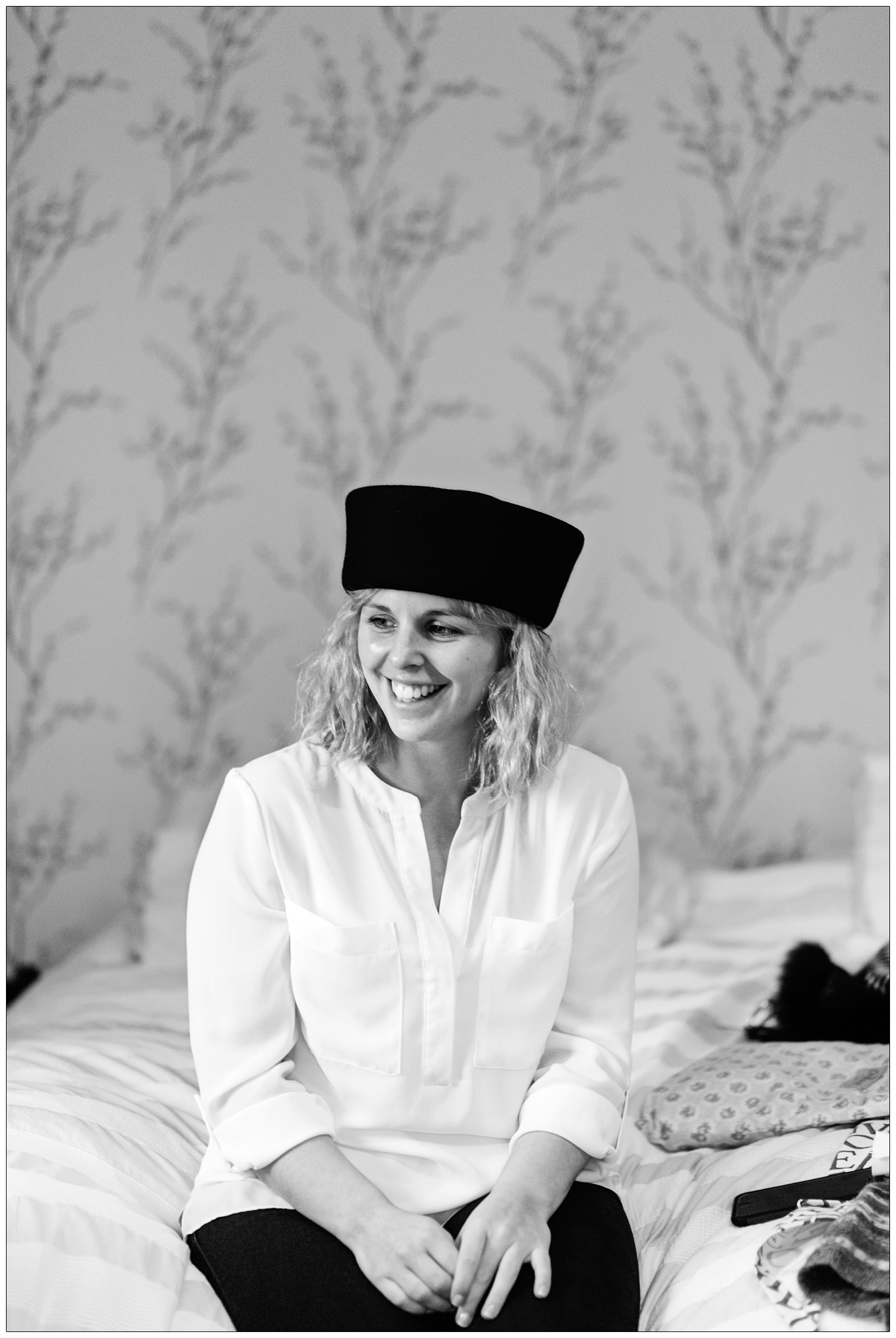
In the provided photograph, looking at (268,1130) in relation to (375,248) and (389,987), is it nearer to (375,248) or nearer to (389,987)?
(389,987)

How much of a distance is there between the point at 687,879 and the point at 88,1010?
137 centimetres

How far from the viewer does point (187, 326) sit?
3.02 meters

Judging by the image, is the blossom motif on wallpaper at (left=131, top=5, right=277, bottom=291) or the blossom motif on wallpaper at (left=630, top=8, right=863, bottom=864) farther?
the blossom motif on wallpaper at (left=630, top=8, right=863, bottom=864)

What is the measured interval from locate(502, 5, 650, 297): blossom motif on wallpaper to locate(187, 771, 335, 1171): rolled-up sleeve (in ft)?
6.94

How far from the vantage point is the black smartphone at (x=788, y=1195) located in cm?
139

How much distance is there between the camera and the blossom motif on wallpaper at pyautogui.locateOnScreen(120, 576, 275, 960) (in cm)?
306

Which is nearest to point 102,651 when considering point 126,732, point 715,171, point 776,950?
point 126,732

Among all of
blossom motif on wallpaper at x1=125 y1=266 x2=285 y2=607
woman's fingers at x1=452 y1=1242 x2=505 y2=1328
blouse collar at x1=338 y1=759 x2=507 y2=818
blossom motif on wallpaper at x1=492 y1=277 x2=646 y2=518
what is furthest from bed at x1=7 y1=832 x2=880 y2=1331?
blossom motif on wallpaper at x1=492 y1=277 x2=646 y2=518

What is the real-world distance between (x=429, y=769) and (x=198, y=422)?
181 centimetres

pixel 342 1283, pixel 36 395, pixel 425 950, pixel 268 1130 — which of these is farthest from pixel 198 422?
pixel 342 1283

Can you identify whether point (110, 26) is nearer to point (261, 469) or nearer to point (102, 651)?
point (261, 469)

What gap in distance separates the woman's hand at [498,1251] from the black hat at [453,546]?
65 centimetres

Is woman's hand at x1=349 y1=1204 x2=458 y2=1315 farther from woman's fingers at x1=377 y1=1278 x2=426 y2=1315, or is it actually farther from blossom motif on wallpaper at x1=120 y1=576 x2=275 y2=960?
blossom motif on wallpaper at x1=120 y1=576 x2=275 y2=960

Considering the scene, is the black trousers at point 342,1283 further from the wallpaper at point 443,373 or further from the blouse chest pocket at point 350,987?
the wallpaper at point 443,373
